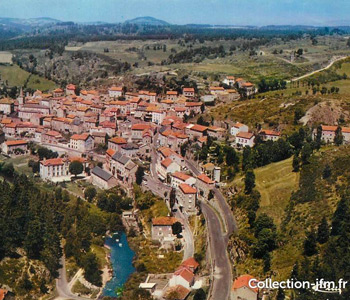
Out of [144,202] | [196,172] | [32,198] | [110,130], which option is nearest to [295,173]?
→ [196,172]

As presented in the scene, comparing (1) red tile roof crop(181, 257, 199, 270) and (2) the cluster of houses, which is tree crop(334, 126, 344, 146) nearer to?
(2) the cluster of houses

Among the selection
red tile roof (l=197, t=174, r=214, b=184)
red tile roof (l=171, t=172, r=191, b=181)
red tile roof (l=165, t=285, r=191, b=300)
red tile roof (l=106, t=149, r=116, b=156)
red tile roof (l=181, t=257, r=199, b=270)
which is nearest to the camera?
red tile roof (l=165, t=285, r=191, b=300)

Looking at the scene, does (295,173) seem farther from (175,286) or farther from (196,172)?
(175,286)

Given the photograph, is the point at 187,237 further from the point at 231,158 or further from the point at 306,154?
the point at 306,154

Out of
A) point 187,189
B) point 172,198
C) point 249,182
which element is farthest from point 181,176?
point 249,182

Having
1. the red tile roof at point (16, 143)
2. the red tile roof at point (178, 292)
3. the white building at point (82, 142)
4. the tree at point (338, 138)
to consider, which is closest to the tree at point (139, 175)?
the white building at point (82, 142)

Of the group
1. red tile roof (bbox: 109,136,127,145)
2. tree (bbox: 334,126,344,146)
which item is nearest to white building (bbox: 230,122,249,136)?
tree (bbox: 334,126,344,146)

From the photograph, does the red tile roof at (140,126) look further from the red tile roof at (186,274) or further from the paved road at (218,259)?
the red tile roof at (186,274)
